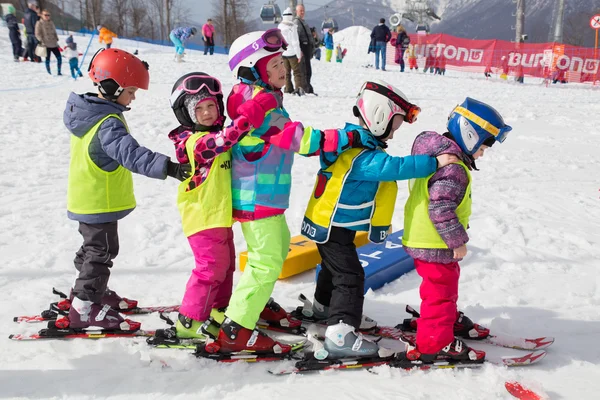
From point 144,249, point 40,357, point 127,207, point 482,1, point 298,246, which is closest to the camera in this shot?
point 40,357

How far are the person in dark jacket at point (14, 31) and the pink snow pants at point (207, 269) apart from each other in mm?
19370

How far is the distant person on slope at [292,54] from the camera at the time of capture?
11148mm

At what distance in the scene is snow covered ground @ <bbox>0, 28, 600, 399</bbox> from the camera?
2891 millimetres

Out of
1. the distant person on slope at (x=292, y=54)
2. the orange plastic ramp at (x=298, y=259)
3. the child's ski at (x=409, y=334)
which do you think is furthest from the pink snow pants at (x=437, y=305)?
the distant person on slope at (x=292, y=54)

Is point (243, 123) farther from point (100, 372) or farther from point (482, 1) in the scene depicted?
point (482, 1)

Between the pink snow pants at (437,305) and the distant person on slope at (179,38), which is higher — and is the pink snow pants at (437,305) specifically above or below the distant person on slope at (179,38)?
below

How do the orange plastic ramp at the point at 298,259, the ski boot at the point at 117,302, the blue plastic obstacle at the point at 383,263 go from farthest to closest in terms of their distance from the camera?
the orange plastic ramp at the point at 298,259 < the blue plastic obstacle at the point at 383,263 < the ski boot at the point at 117,302

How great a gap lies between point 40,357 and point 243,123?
176 cm

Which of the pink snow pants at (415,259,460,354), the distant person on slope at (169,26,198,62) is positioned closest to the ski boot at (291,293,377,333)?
the pink snow pants at (415,259,460,354)

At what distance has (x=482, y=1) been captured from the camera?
194 meters

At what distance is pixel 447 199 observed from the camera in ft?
9.48

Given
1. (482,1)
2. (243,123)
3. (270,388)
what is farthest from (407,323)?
(482,1)

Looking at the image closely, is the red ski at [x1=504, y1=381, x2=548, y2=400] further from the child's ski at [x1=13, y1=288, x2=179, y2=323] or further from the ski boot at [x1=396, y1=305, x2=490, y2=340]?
the child's ski at [x1=13, y1=288, x2=179, y2=323]

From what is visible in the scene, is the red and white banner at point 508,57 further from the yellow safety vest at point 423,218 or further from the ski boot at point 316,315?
the yellow safety vest at point 423,218
